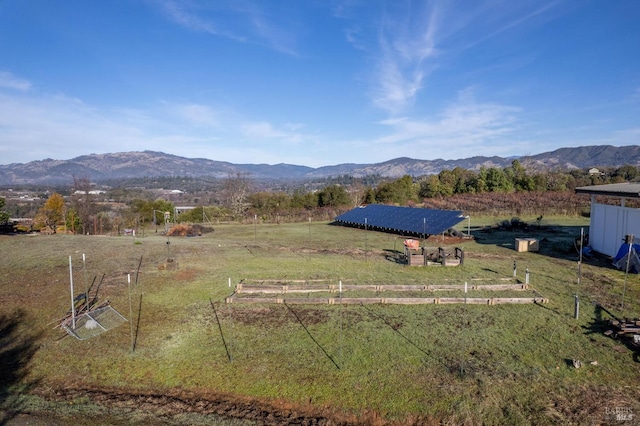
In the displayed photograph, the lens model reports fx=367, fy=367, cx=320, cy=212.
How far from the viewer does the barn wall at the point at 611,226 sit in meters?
17.6

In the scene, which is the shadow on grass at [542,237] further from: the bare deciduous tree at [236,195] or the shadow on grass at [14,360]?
the bare deciduous tree at [236,195]

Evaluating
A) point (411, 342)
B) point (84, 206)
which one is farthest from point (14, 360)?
point (84, 206)

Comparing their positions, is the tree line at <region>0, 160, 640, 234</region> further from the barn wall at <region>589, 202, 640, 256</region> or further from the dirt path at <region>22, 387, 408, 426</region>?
the dirt path at <region>22, 387, 408, 426</region>

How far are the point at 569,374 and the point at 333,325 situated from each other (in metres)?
5.63

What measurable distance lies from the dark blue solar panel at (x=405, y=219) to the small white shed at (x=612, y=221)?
7166 millimetres

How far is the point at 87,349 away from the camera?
368 inches

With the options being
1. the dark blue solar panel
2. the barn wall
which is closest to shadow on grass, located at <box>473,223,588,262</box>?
the barn wall

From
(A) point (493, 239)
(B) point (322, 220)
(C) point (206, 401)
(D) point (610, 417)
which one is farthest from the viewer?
(B) point (322, 220)

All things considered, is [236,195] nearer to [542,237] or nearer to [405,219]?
[405,219]

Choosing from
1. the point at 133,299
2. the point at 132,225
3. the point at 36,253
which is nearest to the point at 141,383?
the point at 133,299

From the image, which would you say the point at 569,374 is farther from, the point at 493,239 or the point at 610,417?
the point at 493,239

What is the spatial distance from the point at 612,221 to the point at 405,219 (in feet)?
42.3

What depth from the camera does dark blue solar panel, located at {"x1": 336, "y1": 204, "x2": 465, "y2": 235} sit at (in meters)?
25.6

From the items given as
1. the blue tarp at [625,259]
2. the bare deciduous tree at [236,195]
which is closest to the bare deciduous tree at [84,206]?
the bare deciduous tree at [236,195]
